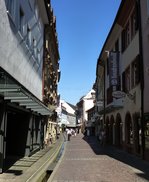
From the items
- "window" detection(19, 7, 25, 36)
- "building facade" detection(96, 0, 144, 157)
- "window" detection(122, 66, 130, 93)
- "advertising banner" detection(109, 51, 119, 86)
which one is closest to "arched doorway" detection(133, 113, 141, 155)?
"building facade" detection(96, 0, 144, 157)

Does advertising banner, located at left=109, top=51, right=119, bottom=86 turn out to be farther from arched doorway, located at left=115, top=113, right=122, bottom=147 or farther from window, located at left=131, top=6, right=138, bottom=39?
window, located at left=131, top=6, right=138, bottom=39

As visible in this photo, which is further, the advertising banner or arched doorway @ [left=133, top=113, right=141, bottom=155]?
the advertising banner

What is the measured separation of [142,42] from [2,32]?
34.3ft

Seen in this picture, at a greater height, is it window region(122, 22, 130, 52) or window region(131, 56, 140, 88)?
window region(122, 22, 130, 52)

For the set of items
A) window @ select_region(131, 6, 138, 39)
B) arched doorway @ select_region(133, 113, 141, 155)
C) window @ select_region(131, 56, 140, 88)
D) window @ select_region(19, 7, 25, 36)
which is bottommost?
arched doorway @ select_region(133, 113, 141, 155)

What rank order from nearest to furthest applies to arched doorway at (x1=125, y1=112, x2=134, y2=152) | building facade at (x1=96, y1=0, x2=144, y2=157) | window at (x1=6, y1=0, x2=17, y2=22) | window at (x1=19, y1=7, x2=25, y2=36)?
window at (x1=6, y1=0, x2=17, y2=22) → window at (x1=19, y1=7, x2=25, y2=36) → building facade at (x1=96, y1=0, x2=144, y2=157) → arched doorway at (x1=125, y1=112, x2=134, y2=152)

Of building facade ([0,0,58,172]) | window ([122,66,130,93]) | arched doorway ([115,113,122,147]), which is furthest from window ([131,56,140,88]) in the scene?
arched doorway ([115,113,122,147])

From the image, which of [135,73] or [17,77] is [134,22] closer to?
[135,73]

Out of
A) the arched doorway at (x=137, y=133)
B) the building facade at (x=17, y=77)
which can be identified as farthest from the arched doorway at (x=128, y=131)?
the building facade at (x=17, y=77)

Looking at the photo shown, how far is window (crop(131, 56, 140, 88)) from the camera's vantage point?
75.5ft

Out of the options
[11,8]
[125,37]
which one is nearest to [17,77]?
[11,8]

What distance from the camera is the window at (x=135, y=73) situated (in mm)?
23002

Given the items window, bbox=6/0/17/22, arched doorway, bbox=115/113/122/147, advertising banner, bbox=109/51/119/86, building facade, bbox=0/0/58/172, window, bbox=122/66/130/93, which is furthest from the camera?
arched doorway, bbox=115/113/122/147

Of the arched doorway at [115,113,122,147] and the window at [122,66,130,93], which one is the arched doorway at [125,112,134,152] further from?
the arched doorway at [115,113,122,147]
